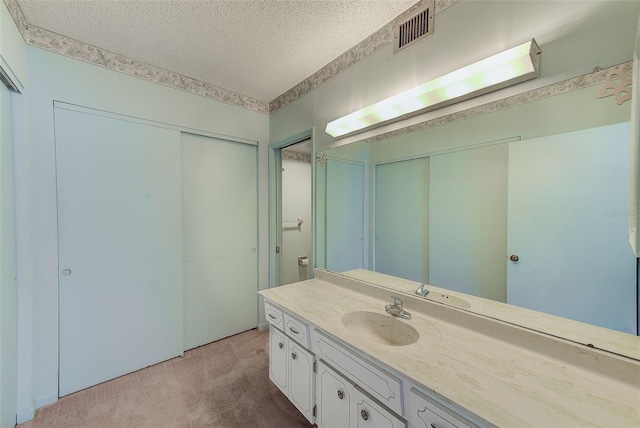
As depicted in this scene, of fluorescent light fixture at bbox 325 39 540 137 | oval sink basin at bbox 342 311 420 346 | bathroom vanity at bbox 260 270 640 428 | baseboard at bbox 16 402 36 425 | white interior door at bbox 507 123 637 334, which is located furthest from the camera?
baseboard at bbox 16 402 36 425

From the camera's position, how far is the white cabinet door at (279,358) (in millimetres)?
1523

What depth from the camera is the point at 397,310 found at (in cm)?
131

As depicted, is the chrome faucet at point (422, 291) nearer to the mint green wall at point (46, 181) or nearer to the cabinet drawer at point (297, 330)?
the cabinet drawer at point (297, 330)

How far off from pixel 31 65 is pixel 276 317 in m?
2.31

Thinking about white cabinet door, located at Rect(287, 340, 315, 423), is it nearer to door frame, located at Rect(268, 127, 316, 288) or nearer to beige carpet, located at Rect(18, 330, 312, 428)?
beige carpet, located at Rect(18, 330, 312, 428)

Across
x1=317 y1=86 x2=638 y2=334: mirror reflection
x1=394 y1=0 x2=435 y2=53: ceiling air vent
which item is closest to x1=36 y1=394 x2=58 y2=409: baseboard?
x1=317 y1=86 x2=638 y2=334: mirror reflection

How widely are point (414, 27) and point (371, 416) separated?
6.59ft

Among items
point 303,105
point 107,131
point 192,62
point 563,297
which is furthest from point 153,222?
point 563,297

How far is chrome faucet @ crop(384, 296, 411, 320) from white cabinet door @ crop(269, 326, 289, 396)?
2.17 feet

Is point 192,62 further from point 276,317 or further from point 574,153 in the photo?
point 574,153

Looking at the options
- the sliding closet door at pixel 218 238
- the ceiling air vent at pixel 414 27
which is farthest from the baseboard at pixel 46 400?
the ceiling air vent at pixel 414 27

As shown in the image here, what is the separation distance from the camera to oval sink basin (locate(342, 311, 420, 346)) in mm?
1242

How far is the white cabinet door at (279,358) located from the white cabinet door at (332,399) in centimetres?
31

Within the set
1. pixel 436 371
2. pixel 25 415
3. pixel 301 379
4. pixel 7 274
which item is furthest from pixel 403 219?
pixel 25 415
